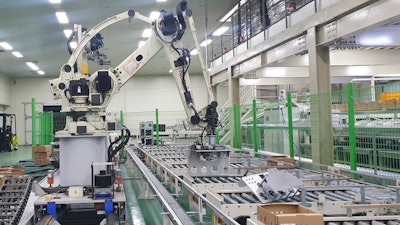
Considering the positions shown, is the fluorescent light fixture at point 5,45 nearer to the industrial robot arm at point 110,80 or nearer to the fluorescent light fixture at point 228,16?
the fluorescent light fixture at point 228,16

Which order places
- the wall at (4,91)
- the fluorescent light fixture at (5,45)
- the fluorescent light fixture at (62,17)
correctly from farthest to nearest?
the wall at (4,91), the fluorescent light fixture at (5,45), the fluorescent light fixture at (62,17)

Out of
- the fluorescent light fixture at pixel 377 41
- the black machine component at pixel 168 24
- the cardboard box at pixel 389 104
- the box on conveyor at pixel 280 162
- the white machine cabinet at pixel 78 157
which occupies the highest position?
the fluorescent light fixture at pixel 377 41

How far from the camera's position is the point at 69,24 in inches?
566

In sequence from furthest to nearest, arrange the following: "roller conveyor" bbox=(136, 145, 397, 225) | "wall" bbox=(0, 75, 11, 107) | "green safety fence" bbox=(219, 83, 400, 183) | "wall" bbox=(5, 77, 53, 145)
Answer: "wall" bbox=(5, 77, 53, 145)
"wall" bbox=(0, 75, 11, 107)
"green safety fence" bbox=(219, 83, 400, 183)
"roller conveyor" bbox=(136, 145, 397, 225)

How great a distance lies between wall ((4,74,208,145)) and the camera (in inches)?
1070

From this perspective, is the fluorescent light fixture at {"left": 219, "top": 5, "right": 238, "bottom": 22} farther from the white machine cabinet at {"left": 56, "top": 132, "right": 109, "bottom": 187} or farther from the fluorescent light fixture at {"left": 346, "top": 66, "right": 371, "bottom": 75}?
the white machine cabinet at {"left": 56, "top": 132, "right": 109, "bottom": 187}

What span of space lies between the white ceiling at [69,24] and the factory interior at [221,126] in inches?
3.2

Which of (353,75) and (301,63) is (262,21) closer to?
(301,63)

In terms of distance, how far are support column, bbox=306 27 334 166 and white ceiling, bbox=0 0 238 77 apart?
204 inches

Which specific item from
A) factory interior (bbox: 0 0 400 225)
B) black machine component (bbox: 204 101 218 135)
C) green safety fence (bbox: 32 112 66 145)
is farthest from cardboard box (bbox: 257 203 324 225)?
green safety fence (bbox: 32 112 66 145)

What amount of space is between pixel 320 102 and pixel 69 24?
381 inches

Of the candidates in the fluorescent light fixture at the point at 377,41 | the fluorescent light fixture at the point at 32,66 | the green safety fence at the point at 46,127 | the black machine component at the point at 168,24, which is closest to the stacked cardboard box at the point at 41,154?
the green safety fence at the point at 46,127

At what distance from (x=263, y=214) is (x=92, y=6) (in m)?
11.1

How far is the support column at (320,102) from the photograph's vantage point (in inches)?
317
